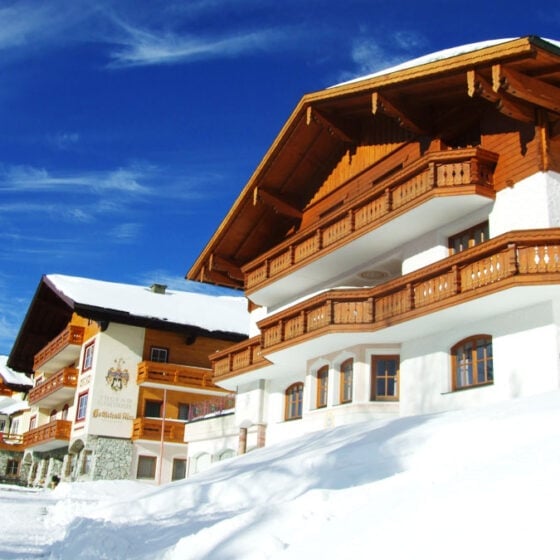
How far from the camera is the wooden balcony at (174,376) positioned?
34.6 metres

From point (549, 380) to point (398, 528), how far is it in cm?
984

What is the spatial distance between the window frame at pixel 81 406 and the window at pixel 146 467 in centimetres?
353

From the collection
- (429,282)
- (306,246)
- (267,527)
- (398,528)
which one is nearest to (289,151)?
(306,246)

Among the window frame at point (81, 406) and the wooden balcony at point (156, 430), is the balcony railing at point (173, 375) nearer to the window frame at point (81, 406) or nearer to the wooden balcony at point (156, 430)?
the wooden balcony at point (156, 430)

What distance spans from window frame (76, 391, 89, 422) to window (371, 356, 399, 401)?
1974 centimetres

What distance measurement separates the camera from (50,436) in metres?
37.6

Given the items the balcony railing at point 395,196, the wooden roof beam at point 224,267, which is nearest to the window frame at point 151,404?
the wooden roof beam at point 224,267

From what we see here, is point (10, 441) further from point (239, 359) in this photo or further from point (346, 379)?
point (346, 379)

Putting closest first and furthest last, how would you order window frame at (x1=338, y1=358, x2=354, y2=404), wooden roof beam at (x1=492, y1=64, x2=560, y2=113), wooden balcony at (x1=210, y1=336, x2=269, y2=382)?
1. wooden roof beam at (x1=492, y1=64, x2=560, y2=113)
2. window frame at (x1=338, y1=358, x2=354, y2=404)
3. wooden balcony at (x1=210, y1=336, x2=269, y2=382)

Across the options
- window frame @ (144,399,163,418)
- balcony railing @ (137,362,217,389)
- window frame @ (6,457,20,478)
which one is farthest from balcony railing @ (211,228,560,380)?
window frame @ (6,457,20,478)

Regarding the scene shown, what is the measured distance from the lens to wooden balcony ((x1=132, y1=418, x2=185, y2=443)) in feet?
111

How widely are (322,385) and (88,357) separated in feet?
59.8

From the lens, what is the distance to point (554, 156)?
15.9m

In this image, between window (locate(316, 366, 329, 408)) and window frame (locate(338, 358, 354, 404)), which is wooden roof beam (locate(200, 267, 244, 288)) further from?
window frame (locate(338, 358, 354, 404))
